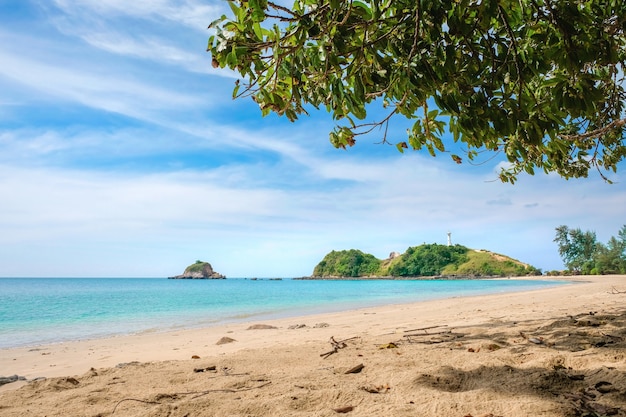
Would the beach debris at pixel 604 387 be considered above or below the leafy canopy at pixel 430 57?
below

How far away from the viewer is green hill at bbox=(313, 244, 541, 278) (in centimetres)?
11006

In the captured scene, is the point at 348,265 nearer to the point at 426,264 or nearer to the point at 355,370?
the point at 426,264

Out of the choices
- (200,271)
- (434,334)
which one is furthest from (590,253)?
(200,271)

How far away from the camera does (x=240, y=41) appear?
2809 millimetres

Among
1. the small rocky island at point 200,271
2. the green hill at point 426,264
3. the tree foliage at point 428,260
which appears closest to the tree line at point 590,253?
the green hill at point 426,264

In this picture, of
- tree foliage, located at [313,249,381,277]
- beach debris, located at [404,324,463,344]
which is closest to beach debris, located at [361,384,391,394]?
beach debris, located at [404,324,463,344]

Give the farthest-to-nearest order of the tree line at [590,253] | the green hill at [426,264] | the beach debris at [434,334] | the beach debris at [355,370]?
1. the green hill at [426,264]
2. the tree line at [590,253]
3. the beach debris at [434,334]
4. the beach debris at [355,370]

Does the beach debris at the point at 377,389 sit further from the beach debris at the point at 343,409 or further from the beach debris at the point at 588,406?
the beach debris at the point at 588,406

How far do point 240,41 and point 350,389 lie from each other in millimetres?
2653

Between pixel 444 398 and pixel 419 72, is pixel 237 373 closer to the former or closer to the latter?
pixel 444 398

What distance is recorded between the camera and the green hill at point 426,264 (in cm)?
11006

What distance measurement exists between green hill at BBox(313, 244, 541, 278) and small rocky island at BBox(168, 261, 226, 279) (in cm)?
4293

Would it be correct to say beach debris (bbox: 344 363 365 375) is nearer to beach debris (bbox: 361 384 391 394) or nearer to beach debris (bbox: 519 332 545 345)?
beach debris (bbox: 361 384 391 394)

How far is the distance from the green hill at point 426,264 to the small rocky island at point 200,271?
42.9 metres
